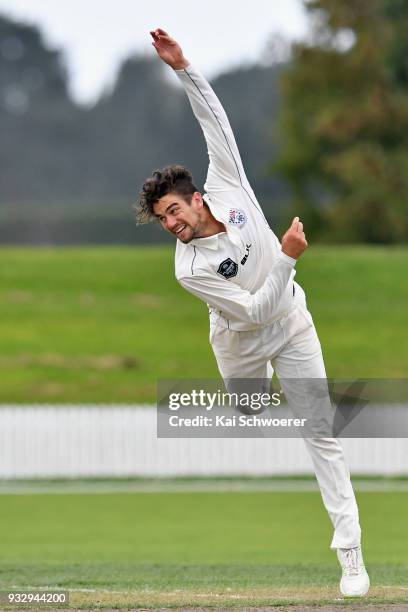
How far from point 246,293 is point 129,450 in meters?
13.4

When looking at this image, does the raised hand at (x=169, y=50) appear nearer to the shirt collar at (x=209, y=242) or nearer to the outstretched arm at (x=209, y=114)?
the outstretched arm at (x=209, y=114)

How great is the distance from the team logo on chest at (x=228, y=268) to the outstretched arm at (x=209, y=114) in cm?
51

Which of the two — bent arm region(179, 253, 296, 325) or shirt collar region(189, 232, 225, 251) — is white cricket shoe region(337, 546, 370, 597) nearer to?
bent arm region(179, 253, 296, 325)

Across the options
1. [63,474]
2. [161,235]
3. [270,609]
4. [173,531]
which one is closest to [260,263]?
[270,609]

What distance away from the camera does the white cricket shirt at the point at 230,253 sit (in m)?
7.12

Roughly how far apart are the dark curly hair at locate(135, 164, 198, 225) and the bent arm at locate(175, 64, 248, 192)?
317 millimetres

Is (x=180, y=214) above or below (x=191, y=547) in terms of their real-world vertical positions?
above

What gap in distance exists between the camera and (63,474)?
810 inches

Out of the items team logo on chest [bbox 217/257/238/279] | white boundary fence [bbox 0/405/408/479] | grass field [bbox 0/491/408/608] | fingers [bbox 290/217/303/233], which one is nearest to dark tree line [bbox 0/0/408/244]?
white boundary fence [bbox 0/405/408/479]

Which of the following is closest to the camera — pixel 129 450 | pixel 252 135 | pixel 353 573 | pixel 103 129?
pixel 353 573

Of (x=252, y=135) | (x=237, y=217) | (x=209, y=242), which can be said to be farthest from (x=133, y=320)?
(x=252, y=135)

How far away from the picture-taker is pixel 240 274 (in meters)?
7.30

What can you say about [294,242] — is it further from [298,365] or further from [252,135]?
[252,135]

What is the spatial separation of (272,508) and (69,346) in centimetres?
1293
